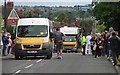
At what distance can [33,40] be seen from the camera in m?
28.3

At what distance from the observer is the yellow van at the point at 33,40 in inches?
1110

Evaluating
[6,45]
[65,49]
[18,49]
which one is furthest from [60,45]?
[65,49]

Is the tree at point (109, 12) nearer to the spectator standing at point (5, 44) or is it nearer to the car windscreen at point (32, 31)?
the car windscreen at point (32, 31)

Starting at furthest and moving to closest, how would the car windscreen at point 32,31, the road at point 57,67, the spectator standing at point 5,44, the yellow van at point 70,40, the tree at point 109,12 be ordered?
1. the yellow van at point 70,40
2. the tree at point 109,12
3. the spectator standing at point 5,44
4. the car windscreen at point 32,31
5. the road at point 57,67

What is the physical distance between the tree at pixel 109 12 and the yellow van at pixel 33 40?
732 cm

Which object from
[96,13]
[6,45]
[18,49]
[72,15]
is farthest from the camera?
[72,15]

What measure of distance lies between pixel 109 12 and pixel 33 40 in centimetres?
959

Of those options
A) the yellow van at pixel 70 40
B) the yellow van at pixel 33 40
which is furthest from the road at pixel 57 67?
the yellow van at pixel 70 40

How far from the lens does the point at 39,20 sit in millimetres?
29406

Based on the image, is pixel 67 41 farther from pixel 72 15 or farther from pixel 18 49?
pixel 72 15

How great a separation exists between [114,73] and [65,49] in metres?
31.5

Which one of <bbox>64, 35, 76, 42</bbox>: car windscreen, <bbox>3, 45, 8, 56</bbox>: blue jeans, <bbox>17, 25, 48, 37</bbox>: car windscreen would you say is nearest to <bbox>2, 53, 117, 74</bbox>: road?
<bbox>17, 25, 48, 37</bbox>: car windscreen

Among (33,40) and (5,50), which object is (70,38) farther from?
(33,40)

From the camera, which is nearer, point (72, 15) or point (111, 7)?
point (111, 7)
